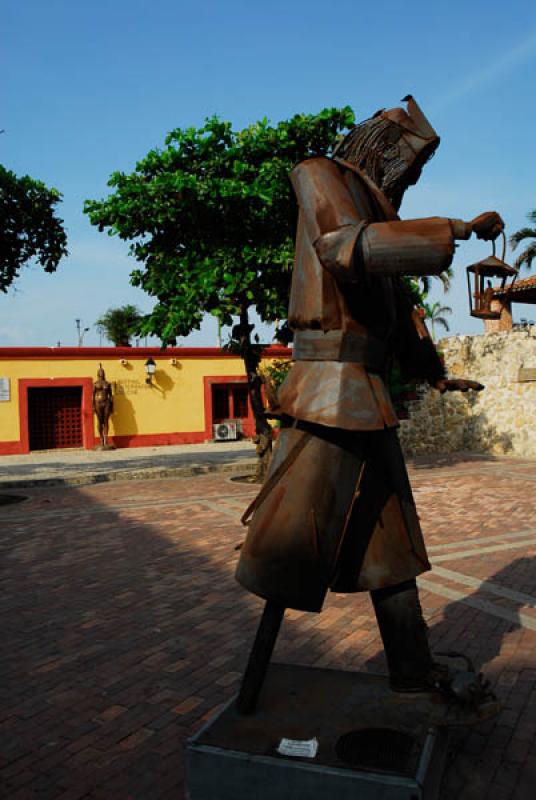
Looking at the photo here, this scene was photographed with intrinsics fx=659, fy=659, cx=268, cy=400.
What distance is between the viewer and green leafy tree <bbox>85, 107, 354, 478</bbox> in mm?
9617

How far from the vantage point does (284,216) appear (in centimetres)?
978

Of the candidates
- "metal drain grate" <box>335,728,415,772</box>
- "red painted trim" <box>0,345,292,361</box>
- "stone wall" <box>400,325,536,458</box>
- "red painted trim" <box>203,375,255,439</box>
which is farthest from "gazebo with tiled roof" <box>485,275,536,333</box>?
"metal drain grate" <box>335,728,415,772</box>

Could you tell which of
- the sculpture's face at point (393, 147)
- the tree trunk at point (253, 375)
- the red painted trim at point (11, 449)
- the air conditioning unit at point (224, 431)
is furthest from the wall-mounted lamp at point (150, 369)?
the sculpture's face at point (393, 147)

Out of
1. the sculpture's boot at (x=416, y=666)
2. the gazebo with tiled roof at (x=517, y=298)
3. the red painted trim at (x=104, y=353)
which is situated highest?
the gazebo with tiled roof at (x=517, y=298)

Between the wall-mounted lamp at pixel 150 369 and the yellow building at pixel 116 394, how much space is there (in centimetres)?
7

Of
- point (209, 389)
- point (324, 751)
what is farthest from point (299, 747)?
point (209, 389)

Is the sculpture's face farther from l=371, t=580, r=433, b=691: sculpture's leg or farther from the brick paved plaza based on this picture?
the brick paved plaza

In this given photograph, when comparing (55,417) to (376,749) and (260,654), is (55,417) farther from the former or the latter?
(376,749)

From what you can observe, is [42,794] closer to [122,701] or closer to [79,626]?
[122,701]

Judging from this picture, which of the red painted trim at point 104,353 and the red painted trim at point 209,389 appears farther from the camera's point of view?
the red painted trim at point 209,389

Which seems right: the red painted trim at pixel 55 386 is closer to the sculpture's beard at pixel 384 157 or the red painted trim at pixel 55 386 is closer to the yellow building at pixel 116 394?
the yellow building at pixel 116 394

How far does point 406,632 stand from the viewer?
2305 millimetres

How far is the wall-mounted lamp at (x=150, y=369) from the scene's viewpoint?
2177 cm

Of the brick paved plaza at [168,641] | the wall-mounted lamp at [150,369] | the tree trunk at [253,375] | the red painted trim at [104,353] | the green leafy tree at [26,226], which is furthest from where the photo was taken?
the wall-mounted lamp at [150,369]
